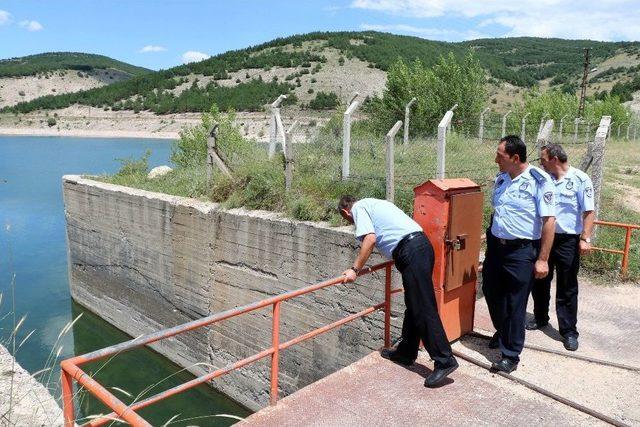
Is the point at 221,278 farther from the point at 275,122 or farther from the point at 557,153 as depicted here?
the point at 557,153

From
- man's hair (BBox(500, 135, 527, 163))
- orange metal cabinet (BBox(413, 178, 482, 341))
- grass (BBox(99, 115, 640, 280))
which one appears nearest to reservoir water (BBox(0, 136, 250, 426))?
orange metal cabinet (BBox(413, 178, 482, 341))

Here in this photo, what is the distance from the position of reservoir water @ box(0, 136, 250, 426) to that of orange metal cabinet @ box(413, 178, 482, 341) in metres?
2.09

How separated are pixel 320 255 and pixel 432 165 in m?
4.93

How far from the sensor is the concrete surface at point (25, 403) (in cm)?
321

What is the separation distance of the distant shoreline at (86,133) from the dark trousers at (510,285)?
5954 centimetres

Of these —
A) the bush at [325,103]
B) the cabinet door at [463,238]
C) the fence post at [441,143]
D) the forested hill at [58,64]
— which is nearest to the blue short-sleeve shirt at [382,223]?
the cabinet door at [463,238]

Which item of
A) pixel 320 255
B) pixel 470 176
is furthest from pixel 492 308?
pixel 470 176

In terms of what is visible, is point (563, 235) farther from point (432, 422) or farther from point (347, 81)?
point (347, 81)

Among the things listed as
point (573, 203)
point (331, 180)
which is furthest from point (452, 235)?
point (331, 180)

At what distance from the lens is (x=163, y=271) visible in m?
10.4

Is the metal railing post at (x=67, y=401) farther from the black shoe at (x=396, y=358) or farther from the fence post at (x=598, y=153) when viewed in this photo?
the fence post at (x=598, y=153)

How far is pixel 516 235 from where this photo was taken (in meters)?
4.22

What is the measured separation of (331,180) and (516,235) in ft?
16.3

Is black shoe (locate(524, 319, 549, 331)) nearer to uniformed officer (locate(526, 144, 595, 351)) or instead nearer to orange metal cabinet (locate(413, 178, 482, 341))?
uniformed officer (locate(526, 144, 595, 351))
